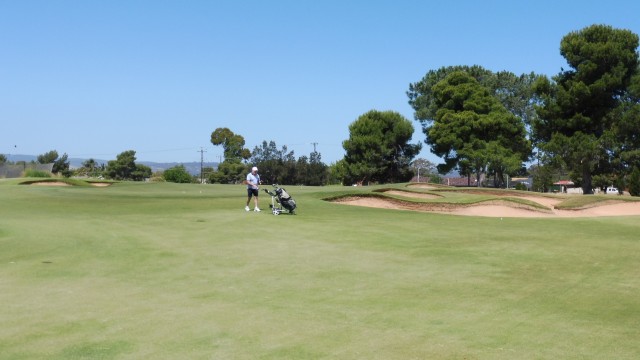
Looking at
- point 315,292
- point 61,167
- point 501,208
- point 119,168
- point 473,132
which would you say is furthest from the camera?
point 119,168

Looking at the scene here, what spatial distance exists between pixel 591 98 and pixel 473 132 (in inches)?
611

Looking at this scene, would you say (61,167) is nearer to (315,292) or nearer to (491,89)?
(491,89)

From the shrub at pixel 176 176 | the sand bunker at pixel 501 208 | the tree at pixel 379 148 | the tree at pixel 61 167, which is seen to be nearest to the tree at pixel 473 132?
the tree at pixel 379 148

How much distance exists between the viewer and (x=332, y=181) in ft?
337

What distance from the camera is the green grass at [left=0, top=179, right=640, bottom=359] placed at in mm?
6781

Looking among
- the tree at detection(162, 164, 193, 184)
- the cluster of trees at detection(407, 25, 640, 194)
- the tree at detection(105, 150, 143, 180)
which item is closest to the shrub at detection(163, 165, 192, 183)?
the tree at detection(162, 164, 193, 184)

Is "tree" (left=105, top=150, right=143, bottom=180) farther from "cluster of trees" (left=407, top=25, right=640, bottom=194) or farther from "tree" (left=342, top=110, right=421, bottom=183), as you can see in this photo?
"cluster of trees" (left=407, top=25, right=640, bottom=194)

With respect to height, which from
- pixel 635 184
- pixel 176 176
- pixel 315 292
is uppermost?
pixel 176 176

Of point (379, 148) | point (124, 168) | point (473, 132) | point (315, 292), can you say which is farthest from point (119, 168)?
point (315, 292)

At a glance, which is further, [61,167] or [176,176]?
[61,167]

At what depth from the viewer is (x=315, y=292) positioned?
9594mm

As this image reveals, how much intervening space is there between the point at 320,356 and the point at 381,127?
249 ft

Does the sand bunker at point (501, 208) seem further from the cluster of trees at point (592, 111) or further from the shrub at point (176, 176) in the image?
the shrub at point (176, 176)

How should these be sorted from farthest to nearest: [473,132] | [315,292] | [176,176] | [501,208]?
[176,176] → [473,132] → [501,208] → [315,292]
